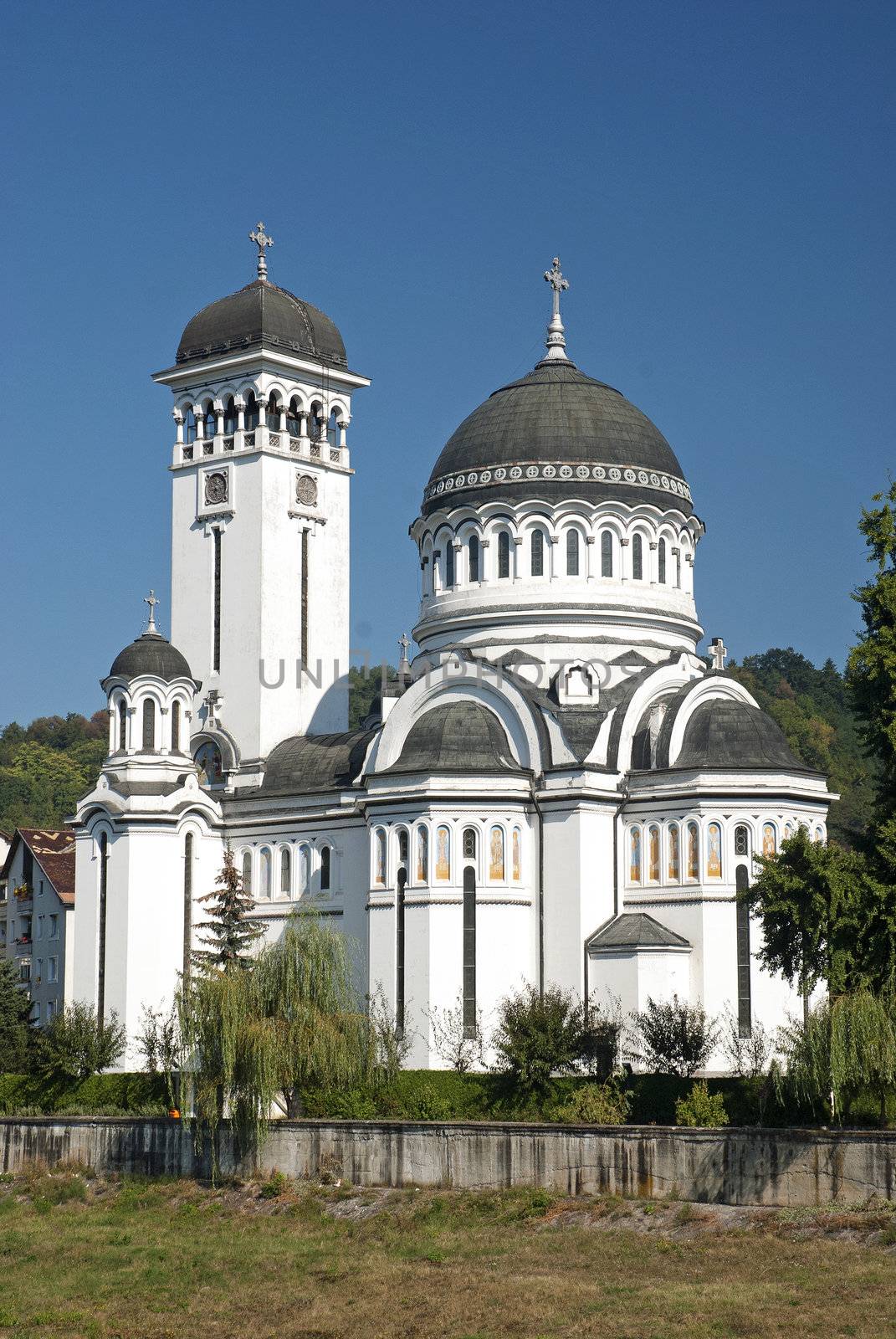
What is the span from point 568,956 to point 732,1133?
42.1 feet

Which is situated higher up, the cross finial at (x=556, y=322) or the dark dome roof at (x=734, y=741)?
the cross finial at (x=556, y=322)

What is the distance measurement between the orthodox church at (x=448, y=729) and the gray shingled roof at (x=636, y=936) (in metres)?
0.10

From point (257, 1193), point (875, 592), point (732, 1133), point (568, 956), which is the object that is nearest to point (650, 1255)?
point (732, 1133)

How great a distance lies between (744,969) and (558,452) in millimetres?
14156

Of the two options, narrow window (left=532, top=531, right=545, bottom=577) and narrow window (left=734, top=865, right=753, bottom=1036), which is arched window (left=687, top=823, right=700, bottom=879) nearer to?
narrow window (left=734, top=865, right=753, bottom=1036)

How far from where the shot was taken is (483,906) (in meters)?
47.1

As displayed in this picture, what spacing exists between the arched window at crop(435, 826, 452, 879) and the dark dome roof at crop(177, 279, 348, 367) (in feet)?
51.4

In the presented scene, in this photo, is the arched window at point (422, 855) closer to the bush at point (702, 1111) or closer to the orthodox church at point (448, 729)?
the orthodox church at point (448, 729)

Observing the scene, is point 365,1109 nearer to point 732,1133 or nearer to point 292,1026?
point 292,1026

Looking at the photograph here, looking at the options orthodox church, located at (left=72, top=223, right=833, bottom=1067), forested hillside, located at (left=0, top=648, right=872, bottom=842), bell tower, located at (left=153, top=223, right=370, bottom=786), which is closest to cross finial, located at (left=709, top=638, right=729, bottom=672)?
orthodox church, located at (left=72, top=223, right=833, bottom=1067)

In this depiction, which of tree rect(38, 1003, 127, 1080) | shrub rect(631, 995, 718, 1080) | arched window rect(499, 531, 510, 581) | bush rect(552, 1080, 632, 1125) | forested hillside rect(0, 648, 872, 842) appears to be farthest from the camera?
forested hillside rect(0, 648, 872, 842)

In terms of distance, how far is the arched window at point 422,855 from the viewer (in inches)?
1858

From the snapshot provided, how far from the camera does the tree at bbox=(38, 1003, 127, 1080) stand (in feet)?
157

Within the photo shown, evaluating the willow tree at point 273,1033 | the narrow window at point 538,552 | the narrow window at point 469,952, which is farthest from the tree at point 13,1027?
the narrow window at point 538,552
